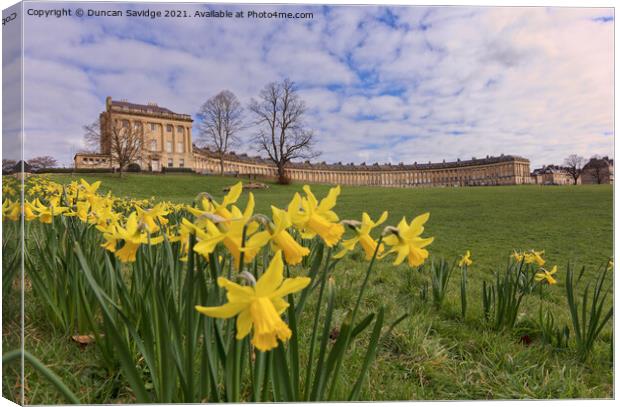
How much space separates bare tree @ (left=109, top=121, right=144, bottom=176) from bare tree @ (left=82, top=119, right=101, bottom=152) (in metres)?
0.07

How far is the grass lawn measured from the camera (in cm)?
155

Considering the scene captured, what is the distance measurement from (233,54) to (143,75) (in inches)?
16.7

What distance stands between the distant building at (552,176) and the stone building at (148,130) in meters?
1.87

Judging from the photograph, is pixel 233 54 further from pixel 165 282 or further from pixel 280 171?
pixel 165 282

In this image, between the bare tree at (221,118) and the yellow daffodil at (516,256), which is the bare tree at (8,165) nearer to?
the bare tree at (221,118)

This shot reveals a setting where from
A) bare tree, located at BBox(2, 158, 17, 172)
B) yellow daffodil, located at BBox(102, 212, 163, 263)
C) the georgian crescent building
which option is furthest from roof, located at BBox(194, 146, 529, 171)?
yellow daffodil, located at BBox(102, 212, 163, 263)

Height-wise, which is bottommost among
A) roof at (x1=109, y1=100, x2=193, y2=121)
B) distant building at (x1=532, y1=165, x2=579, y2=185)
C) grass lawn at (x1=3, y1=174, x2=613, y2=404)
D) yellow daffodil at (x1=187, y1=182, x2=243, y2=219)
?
grass lawn at (x1=3, y1=174, x2=613, y2=404)

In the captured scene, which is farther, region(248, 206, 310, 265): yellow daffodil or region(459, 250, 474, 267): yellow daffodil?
region(459, 250, 474, 267): yellow daffodil

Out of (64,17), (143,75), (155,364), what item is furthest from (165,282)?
(64,17)

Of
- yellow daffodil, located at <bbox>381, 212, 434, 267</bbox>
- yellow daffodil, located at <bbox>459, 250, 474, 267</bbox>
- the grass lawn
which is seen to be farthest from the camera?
yellow daffodil, located at <bbox>459, 250, 474, 267</bbox>

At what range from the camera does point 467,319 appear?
211 centimetres

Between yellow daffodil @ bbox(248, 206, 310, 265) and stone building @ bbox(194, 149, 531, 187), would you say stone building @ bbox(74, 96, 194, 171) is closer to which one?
stone building @ bbox(194, 149, 531, 187)

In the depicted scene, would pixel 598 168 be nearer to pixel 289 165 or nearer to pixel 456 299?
pixel 456 299

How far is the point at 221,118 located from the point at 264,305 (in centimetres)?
146
